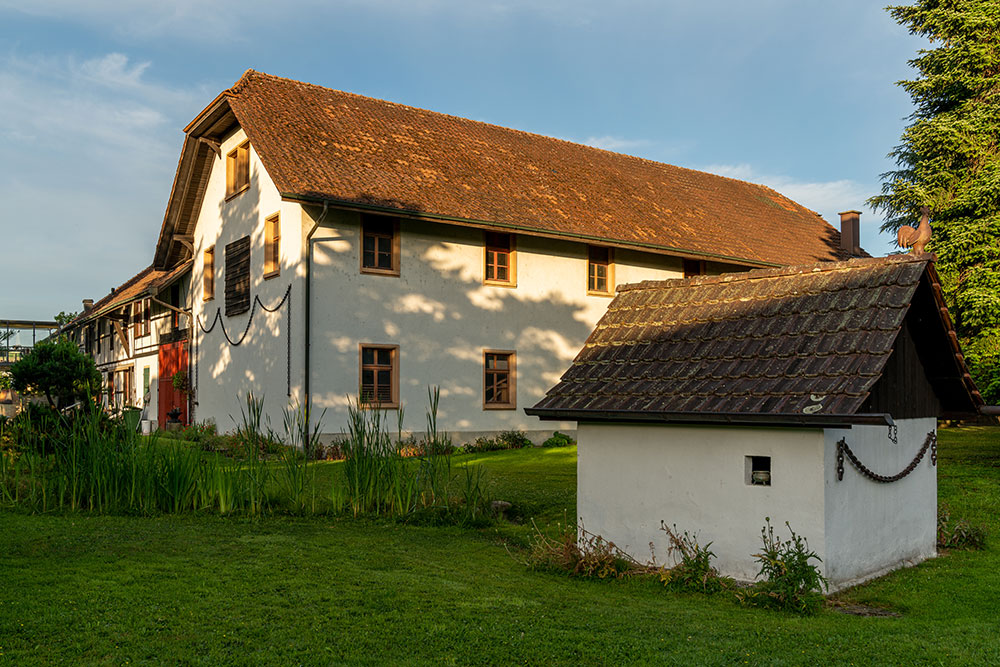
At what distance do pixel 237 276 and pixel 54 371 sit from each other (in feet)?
23.6

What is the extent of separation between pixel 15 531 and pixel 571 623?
6.17m

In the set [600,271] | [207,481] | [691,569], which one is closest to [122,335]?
[600,271]

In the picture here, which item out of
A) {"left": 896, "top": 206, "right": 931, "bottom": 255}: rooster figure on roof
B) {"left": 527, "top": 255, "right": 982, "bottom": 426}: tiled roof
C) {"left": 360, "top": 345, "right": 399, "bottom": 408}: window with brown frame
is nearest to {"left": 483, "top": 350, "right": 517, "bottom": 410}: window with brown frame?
{"left": 360, "top": 345, "right": 399, "bottom": 408}: window with brown frame

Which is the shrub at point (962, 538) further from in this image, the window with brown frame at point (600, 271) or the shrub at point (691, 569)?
the window with brown frame at point (600, 271)

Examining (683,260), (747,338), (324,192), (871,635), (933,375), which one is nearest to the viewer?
(871,635)

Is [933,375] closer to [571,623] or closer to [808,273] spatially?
[808,273]

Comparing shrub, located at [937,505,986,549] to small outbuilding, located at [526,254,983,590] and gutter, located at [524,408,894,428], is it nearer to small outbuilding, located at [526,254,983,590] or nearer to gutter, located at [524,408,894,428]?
small outbuilding, located at [526,254,983,590]

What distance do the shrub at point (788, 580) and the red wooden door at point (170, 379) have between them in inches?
910

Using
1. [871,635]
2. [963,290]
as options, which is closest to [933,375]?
[871,635]

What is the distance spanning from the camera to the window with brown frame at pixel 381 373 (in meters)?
20.7

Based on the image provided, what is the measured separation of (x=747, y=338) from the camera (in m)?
8.70

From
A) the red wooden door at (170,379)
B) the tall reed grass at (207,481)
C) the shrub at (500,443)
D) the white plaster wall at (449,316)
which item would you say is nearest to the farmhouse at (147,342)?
the red wooden door at (170,379)

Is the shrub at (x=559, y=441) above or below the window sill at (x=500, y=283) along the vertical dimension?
below

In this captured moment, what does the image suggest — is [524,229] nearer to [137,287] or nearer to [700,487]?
[700,487]
